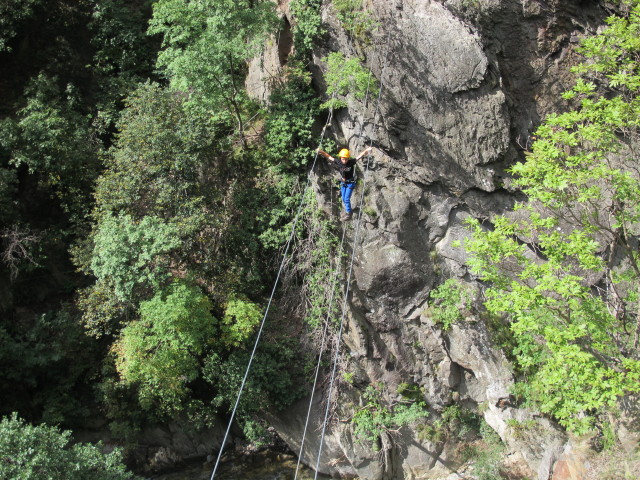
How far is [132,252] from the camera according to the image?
11.5m

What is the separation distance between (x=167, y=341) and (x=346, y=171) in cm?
537

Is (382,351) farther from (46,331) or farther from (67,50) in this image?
(67,50)

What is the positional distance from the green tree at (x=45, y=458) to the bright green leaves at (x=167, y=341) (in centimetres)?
193

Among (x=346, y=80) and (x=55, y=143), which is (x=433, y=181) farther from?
(x=55, y=143)

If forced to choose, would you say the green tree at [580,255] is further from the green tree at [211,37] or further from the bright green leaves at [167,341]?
the green tree at [211,37]

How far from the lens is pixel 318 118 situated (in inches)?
529

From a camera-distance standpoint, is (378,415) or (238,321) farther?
(378,415)

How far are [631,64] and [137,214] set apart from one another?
10425 millimetres

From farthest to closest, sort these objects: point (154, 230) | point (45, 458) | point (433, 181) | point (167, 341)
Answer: point (433, 181)
point (167, 341)
point (154, 230)
point (45, 458)

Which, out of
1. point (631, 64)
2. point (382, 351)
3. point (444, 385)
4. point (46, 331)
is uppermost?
point (631, 64)

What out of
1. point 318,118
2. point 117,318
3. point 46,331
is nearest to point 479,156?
point 318,118

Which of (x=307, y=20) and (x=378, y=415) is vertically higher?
(x=307, y=20)

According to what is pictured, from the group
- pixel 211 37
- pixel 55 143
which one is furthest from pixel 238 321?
pixel 211 37

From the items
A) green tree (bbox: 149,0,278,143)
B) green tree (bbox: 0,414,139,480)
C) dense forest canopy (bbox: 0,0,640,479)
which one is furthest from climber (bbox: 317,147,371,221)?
green tree (bbox: 0,414,139,480)
